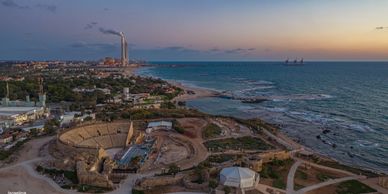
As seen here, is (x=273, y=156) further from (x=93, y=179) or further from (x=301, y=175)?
(x=93, y=179)

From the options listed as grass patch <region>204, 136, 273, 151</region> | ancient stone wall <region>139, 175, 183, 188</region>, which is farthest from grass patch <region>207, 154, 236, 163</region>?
ancient stone wall <region>139, 175, 183, 188</region>

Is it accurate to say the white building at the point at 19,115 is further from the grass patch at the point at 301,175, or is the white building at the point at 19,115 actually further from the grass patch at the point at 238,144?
the grass patch at the point at 301,175

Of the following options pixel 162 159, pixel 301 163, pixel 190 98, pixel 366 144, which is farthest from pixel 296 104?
pixel 162 159

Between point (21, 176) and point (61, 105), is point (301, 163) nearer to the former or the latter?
point (21, 176)

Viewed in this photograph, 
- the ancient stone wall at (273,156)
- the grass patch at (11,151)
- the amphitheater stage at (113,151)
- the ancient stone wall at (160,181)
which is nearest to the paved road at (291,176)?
the ancient stone wall at (273,156)

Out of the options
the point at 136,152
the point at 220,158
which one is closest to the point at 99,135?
the point at 136,152

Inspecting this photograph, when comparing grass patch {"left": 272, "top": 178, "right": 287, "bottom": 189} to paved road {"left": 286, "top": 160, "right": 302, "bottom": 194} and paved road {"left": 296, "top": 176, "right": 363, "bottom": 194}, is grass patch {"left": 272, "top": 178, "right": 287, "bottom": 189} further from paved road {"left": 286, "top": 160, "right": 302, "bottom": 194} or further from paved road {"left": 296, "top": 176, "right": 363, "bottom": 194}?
paved road {"left": 296, "top": 176, "right": 363, "bottom": 194}
